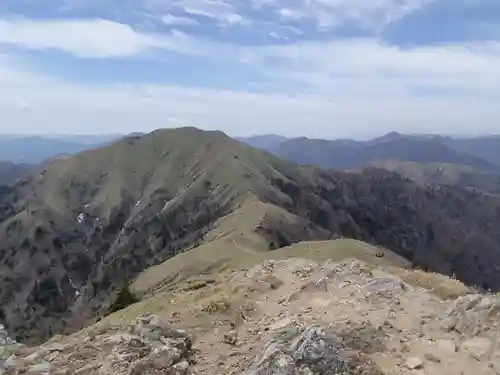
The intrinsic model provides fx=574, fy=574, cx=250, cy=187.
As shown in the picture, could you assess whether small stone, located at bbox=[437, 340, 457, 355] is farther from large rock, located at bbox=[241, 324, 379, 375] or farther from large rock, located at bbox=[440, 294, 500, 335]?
large rock, located at bbox=[241, 324, 379, 375]

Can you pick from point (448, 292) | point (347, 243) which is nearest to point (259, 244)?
point (347, 243)

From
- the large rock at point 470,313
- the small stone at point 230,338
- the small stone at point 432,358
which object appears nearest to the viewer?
the small stone at point 432,358

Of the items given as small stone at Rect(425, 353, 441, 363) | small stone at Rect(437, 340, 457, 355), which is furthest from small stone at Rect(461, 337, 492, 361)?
small stone at Rect(425, 353, 441, 363)

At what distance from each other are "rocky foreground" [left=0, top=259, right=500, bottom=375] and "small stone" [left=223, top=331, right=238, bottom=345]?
0.04m

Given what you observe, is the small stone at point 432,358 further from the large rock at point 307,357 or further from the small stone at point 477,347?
the large rock at point 307,357

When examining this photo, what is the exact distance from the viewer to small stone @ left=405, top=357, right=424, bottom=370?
1772cm

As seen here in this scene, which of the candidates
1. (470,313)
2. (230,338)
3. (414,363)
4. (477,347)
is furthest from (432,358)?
(230,338)

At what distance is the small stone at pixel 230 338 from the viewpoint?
21031 millimetres

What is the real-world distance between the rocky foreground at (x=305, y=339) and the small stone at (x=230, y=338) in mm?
39

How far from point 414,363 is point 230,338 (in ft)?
22.2

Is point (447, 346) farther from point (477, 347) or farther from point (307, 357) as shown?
point (307, 357)

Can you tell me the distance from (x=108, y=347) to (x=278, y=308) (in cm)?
704

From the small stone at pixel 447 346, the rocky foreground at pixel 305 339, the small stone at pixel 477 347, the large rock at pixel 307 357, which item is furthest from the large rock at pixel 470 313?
the large rock at pixel 307 357

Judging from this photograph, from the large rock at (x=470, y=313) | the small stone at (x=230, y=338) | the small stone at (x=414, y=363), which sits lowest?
the small stone at (x=230, y=338)
